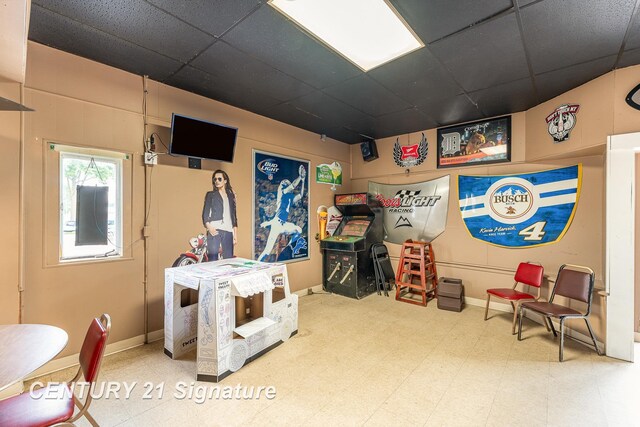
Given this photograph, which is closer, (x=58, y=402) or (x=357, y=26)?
(x=58, y=402)

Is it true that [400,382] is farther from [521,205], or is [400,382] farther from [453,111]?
[453,111]

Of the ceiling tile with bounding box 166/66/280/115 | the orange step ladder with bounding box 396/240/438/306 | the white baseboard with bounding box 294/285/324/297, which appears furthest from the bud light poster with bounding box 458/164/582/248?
the ceiling tile with bounding box 166/66/280/115

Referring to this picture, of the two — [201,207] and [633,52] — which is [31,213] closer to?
[201,207]

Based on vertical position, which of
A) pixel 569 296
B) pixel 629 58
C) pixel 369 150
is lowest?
pixel 569 296

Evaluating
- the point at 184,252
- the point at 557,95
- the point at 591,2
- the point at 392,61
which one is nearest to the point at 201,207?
the point at 184,252

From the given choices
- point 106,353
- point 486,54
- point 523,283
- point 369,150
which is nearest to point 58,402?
point 106,353

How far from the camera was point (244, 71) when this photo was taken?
285cm

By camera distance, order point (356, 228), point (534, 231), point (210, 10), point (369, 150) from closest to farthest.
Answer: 1. point (210, 10)
2. point (534, 231)
3. point (356, 228)
4. point (369, 150)

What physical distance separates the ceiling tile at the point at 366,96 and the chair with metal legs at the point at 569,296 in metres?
2.79

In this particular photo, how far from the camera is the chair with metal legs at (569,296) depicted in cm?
277

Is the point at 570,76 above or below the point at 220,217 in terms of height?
above

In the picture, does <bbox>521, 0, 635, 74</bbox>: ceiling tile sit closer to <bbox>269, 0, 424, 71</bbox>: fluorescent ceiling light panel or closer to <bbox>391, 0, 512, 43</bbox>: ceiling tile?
<bbox>391, 0, 512, 43</bbox>: ceiling tile

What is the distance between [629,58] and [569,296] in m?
2.41

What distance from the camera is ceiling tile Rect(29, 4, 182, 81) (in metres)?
2.13
